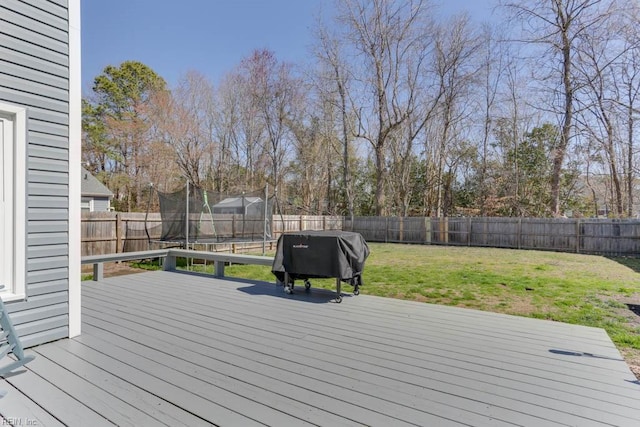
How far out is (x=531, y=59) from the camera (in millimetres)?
8969

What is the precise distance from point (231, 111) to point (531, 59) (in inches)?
573

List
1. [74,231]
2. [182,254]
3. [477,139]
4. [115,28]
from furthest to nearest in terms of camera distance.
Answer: [477,139], [115,28], [182,254], [74,231]

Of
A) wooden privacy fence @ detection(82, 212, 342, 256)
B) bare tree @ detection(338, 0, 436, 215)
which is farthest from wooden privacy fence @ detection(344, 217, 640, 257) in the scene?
wooden privacy fence @ detection(82, 212, 342, 256)

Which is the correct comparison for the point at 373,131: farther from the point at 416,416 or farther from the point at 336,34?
the point at 416,416

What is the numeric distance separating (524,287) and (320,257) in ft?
12.6

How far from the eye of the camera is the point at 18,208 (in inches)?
95.7

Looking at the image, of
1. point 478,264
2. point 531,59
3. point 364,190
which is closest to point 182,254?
point 478,264

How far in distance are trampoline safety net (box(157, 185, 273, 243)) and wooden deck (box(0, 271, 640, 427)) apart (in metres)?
4.81

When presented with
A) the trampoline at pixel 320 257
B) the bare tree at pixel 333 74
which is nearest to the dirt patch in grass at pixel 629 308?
the trampoline at pixel 320 257

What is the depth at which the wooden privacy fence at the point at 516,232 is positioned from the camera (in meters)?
11.5

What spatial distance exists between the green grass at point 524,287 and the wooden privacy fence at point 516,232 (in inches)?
144

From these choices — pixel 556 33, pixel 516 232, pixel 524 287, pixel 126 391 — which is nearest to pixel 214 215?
pixel 524 287

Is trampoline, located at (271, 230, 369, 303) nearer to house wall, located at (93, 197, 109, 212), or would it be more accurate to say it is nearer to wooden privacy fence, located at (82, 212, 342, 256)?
wooden privacy fence, located at (82, 212, 342, 256)

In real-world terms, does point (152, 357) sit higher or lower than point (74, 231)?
lower
